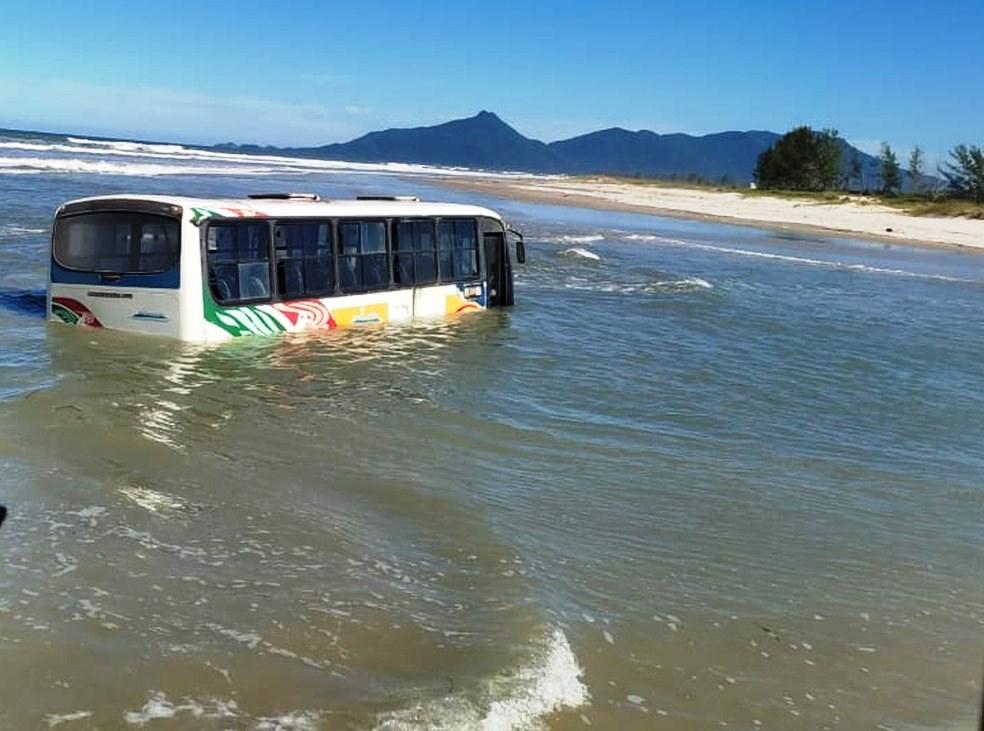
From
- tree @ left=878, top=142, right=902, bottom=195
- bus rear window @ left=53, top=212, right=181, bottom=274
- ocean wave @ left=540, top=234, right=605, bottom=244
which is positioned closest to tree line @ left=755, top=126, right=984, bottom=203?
tree @ left=878, top=142, right=902, bottom=195

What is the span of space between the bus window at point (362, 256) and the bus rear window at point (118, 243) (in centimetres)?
280

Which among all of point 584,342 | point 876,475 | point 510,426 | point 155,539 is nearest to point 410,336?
point 584,342

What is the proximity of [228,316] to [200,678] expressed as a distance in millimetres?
7722

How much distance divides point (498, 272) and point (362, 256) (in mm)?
3804

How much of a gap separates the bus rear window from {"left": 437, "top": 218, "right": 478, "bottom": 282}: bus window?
533 cm

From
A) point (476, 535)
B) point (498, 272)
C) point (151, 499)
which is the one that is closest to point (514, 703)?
point (476, 535)

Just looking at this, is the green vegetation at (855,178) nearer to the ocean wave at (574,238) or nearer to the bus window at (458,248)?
the ocean wave at (574,238)

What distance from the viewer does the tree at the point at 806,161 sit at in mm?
87688

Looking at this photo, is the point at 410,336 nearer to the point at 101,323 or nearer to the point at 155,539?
the point at 101,323

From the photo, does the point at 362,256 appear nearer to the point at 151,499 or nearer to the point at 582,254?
the point at 151,499

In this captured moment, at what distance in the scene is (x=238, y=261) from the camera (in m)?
11.7

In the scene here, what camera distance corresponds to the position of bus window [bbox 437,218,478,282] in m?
15.7

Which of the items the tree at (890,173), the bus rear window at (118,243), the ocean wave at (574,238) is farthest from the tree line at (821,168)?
the bus rear window at (118,243)

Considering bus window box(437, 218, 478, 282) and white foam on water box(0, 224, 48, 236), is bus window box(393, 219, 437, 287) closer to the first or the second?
bus window box(437, 218, 478, 282)
